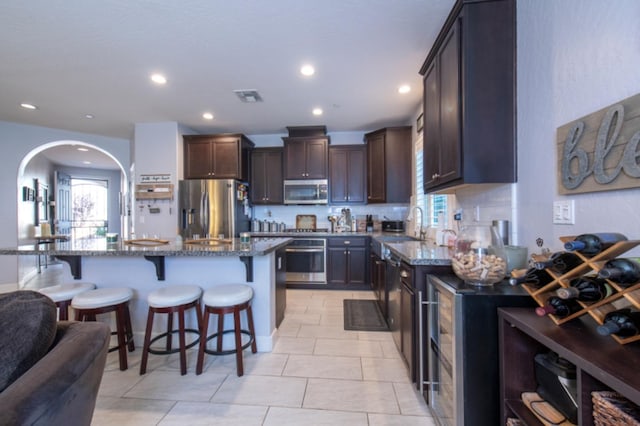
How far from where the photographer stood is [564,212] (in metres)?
1.37

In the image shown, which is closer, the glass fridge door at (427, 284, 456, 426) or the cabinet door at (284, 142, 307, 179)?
the glass fridge door at (427, 284, 456, 426)

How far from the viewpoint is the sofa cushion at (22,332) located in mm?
837

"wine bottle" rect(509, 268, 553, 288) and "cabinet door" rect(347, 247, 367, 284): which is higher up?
"wine bottle" rect(509, 268, 553, 288)

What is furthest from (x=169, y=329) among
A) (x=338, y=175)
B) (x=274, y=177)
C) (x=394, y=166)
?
(x=394, y=166)

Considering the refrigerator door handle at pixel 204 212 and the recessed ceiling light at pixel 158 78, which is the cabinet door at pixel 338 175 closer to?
the refrigerator door handle at pixel 204 212

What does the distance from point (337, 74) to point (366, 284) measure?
9.87ft

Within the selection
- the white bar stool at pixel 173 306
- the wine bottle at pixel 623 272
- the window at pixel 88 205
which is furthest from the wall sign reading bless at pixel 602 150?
the window at pixel 88 205

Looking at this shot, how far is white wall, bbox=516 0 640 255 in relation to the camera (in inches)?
42.3

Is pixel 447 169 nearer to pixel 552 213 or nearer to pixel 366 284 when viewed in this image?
pixel 552 213

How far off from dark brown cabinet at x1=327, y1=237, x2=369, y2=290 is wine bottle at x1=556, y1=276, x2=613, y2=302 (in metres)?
3.38

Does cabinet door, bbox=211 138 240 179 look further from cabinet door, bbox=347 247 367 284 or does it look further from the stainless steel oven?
cabinet door, bbox=347 247 367 284

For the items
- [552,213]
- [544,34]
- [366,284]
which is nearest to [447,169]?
[552,213]

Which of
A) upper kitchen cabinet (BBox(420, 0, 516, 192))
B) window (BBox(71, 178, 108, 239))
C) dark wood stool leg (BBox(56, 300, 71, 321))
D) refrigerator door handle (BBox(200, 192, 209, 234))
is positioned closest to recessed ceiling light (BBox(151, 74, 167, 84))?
refrigerator door handle (BBox(200, 192, 209, 234))

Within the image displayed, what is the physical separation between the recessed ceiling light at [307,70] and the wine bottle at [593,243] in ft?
8.47
